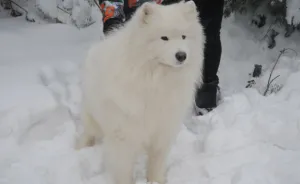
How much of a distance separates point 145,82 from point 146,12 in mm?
428

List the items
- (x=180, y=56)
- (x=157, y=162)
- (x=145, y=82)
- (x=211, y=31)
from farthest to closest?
(x=211, y=31)
(x=157, y=162)
(x=145, y=82)
(x=180, y=56)

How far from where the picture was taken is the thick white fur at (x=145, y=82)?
2193 mm

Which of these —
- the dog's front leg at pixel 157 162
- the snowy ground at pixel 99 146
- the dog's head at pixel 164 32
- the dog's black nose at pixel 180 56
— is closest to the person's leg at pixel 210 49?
the snowy ground at pixel 99 146

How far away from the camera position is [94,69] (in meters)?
2.62

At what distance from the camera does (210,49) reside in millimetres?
3557

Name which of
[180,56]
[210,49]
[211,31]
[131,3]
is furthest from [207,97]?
[180,56]

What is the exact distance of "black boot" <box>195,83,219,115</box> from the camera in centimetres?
364

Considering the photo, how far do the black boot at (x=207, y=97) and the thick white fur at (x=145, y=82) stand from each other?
3.39 ft

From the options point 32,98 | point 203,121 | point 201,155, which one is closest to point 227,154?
point 201,155

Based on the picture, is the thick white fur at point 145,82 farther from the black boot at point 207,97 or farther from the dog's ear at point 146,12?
the black boot at point 207,97

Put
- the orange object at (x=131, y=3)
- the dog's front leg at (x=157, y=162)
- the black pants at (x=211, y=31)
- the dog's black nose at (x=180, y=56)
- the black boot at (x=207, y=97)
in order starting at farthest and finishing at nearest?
the black boot at (x=207, y=97) → the black pants at (x=211, y=31) → the orange object at (x=131, y=3) → the dog's front leg at (x=157, y=162) → the dog's black nose at (x=180, y=56)

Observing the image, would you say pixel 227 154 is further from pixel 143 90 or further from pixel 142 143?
pixel 143 90

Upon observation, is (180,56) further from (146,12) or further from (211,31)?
(211,31)

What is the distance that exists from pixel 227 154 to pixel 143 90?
3.16 ft
